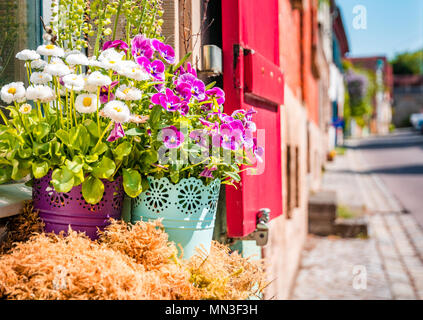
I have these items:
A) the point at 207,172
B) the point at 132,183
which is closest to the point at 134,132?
the point at 132,183

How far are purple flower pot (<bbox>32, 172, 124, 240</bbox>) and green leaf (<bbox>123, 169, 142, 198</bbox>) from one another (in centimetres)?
7

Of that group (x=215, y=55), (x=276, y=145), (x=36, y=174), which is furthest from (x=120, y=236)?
(x=276, y=145)

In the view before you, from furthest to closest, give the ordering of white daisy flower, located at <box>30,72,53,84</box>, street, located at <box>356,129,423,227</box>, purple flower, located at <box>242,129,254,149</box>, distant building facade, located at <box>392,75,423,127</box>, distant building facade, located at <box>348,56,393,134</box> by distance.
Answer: distant building facade, located at <box>392,75,423,127</box>, distant building facade, located at <box>348,56,393,134</box>, street, located at <box>356,129,423,227</box>, purple flower, located at <box>242,129,254,149</box>, white daisy flower, located at <box>30,72,53,84</box>

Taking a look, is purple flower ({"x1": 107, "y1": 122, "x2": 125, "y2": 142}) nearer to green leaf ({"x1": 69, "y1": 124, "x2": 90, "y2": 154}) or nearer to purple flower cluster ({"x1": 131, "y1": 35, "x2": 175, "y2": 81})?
green leaf ({"x1": 69, "y1": 124, "x2": 90, "y2": 154})

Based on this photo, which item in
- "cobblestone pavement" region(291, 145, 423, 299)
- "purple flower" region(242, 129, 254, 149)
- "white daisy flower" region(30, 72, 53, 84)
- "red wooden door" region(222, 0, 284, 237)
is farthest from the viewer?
"cobblestone pavement" region(291, 145, 423, 299)

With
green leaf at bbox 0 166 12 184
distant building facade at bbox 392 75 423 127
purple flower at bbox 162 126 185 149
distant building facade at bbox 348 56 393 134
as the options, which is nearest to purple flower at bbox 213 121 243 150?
purple flower at bbox 162 126 185 149

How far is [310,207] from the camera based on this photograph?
735 centimetres

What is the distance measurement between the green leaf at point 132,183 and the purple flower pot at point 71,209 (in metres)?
0.07

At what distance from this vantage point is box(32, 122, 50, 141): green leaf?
1341mm

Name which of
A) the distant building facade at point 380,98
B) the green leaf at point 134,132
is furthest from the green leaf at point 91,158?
the distant building facade at point 380,98

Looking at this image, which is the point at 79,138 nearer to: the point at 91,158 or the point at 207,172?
the point at 91,158

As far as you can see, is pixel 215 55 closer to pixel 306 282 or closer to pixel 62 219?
pixel 62 219

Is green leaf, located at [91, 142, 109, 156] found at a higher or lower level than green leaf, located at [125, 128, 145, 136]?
lower

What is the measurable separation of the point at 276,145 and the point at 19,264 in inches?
61.4
